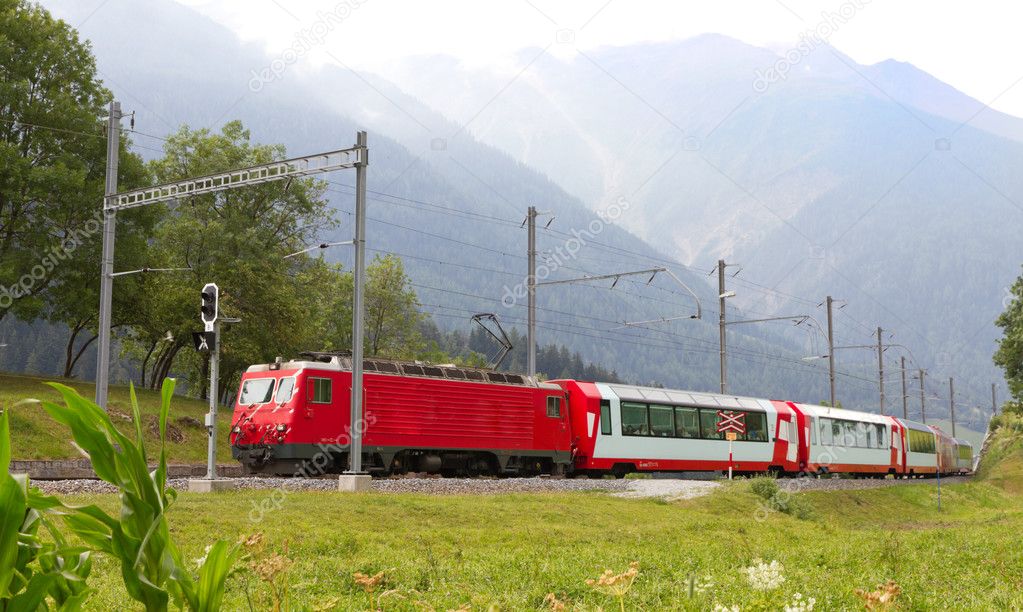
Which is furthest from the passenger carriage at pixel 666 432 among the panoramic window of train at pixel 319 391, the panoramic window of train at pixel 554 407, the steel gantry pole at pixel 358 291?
the steel gantry pole at pixel 358 291

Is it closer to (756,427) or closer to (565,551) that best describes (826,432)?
(756,427)

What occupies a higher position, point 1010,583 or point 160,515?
point 160,515

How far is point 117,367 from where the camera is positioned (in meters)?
111

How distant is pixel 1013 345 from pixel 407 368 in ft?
116

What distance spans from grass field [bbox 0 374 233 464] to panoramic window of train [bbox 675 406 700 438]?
1766 cm

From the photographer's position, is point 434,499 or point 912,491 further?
point 912,491

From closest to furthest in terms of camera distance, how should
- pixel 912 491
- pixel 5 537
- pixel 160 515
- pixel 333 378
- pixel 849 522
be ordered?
pixel 5 537, pixel 160 515, pixel 333 378, pixel 849 522, pixel 912 491

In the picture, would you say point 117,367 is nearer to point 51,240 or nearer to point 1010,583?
point 51,240

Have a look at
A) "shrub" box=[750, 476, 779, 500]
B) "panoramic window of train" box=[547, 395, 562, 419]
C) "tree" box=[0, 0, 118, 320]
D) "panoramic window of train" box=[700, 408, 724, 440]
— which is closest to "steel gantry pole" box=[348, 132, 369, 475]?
"panoramic window of train" box=[547, 395, 562, 419]

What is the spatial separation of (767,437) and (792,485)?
685cm

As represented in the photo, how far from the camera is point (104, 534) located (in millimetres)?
2773

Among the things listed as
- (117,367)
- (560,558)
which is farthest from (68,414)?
(117,367)

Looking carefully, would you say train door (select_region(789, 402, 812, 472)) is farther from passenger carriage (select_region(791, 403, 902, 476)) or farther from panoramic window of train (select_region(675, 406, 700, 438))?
panoramic window of train (select_region(675, 406, 700, 438))

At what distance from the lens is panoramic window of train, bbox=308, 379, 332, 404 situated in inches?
998
